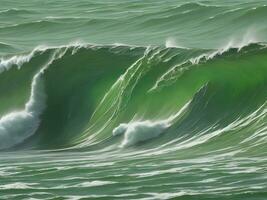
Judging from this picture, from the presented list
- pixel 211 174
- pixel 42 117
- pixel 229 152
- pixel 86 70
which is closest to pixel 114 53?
pixel 86 70

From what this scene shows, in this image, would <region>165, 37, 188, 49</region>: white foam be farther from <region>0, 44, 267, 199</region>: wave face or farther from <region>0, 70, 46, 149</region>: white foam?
<region>0, 70, 46, 149</region>: white foam

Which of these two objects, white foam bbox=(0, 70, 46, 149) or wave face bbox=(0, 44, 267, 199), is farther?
white foam bbox=(0, 70, 46, 149)

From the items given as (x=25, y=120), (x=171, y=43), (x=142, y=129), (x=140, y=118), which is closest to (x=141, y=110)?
(x=140, y=118)

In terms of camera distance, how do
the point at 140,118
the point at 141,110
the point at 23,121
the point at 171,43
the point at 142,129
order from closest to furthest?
the point at 142,129 < the point at 140,118 < the point at 141,110 < the point at 23,121 < the point at 171,43

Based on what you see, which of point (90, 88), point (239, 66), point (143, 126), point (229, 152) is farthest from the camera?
point (90, 88)

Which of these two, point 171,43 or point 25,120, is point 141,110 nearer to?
point 25,120

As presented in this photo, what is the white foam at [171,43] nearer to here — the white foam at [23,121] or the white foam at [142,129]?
the white foam at [23,121]

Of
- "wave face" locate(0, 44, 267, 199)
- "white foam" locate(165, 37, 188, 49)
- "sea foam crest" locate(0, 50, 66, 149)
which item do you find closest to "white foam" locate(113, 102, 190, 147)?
"wave face" locate(0, 44, 267, 199)

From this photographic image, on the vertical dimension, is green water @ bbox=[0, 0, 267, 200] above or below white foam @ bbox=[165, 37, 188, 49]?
below

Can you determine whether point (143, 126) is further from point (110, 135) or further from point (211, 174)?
point (211, 174)
